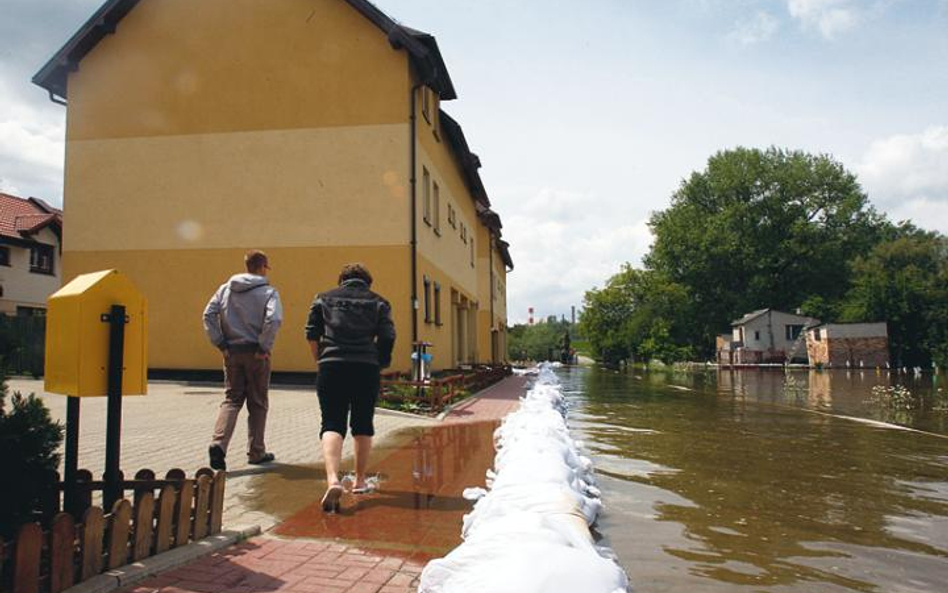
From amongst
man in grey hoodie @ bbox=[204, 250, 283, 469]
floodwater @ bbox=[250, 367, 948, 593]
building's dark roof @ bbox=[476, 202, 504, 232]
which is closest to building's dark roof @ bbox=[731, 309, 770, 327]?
building's dark roof @ bbox=[476, 202, 504, 232]

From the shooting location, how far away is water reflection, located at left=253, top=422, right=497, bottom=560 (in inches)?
139

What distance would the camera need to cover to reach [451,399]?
11375 mm

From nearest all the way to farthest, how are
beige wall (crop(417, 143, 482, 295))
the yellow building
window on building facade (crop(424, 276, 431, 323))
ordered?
the yellow building
beige wall (crop(417, 143, 482, 295))
window on building facade (crop(424, 276, 431, 323))

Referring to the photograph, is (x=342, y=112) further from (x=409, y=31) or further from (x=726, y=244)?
(x=726, y=244)

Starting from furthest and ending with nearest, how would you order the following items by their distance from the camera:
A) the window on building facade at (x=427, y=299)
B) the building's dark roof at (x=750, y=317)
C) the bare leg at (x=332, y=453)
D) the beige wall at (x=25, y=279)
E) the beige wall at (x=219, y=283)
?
the building's dark roof at (x=750, y=317) → the beige wall at (x=25, y=279) → the window on building facade at (x=427, y=299) → the beige wall at (x=219, y=283) → the bare leg at (x=332, y=453)

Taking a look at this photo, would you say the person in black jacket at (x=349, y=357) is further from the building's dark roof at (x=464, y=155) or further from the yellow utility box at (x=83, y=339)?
the building's dark roof at (x=464, y=155)

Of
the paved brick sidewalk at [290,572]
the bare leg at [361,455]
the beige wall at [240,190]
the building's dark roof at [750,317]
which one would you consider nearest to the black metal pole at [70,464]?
the paved brick sidewalk at [290,572]

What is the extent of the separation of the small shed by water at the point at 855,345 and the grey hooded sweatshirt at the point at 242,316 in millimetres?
45421

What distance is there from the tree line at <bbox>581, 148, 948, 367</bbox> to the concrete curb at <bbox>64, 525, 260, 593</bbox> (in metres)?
48.6

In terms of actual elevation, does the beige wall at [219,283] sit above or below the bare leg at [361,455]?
above

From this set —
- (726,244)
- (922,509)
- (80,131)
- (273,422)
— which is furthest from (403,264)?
(726,244)

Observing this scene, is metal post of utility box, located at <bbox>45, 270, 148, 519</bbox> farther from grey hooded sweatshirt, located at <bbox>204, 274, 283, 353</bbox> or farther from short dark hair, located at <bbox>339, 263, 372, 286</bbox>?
grey hooded sweatshirt, located at <bbox>204, 274, 283, 353</bbox>

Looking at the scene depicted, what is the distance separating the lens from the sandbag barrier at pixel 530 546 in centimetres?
223

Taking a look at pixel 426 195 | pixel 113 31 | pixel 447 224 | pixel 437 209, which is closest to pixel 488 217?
pixel 447 224
